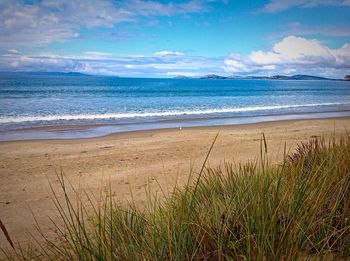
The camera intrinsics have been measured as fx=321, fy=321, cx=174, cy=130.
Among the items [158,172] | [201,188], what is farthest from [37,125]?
[201,188]

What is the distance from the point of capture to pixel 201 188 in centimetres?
375

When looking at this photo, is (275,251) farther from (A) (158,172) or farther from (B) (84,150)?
(B) (84,150)

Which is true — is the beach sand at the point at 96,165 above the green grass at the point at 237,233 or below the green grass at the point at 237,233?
below

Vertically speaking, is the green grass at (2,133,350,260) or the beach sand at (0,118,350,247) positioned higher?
the green grass at (2,133,350,260)

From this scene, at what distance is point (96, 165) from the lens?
354 inches

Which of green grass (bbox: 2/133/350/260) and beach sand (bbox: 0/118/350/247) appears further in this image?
beach sand (bbox: 0/118/350/247)

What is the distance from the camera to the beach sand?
591cm

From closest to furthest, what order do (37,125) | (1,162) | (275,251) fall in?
(275,251), (1,162), (37,125)

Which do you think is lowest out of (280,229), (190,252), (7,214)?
(7,214)

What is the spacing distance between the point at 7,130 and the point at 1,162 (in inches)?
324

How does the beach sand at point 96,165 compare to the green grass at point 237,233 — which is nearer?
the green grass at point 237,233

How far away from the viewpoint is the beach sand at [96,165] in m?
5.91

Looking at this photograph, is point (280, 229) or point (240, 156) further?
point (240, 156)

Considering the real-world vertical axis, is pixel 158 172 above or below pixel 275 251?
below
